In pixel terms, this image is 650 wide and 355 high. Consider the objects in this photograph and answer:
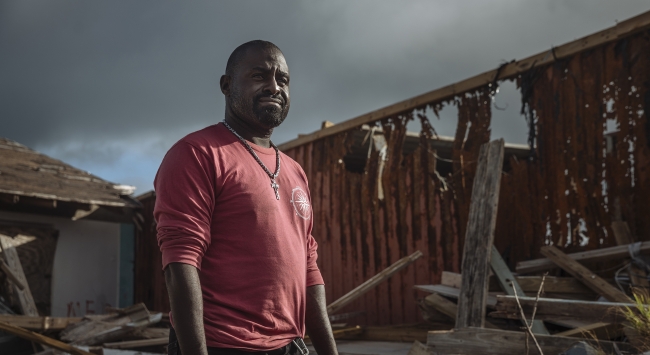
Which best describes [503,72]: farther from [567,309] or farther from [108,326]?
[108,326]

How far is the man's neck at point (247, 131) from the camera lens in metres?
2.43

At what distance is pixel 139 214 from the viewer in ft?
43.9

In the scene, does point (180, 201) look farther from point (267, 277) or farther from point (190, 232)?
point (267, 277)

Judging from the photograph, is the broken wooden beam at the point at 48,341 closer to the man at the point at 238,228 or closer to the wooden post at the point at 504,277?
the wooden post at the point at 504,277

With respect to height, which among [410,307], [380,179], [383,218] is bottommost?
[410,307]

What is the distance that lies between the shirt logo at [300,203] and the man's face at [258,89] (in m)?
0.28

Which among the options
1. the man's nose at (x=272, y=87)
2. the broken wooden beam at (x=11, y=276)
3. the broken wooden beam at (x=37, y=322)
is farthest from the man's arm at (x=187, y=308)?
the broken wooden beam at (x=11, y=276)

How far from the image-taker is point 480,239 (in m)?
6.04

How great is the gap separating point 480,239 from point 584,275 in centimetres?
104

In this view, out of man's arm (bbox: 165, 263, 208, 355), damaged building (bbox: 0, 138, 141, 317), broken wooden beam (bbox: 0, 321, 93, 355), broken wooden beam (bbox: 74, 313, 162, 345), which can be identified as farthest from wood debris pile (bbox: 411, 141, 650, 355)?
damaged building (bbox: 0, 138, 141, 317)

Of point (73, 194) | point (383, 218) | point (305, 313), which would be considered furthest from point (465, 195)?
point (73, 194)

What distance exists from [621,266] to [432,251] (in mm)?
2527

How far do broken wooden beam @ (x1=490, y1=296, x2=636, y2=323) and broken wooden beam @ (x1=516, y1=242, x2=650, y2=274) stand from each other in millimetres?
1210

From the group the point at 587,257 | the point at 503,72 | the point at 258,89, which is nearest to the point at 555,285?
the point at 587,257
